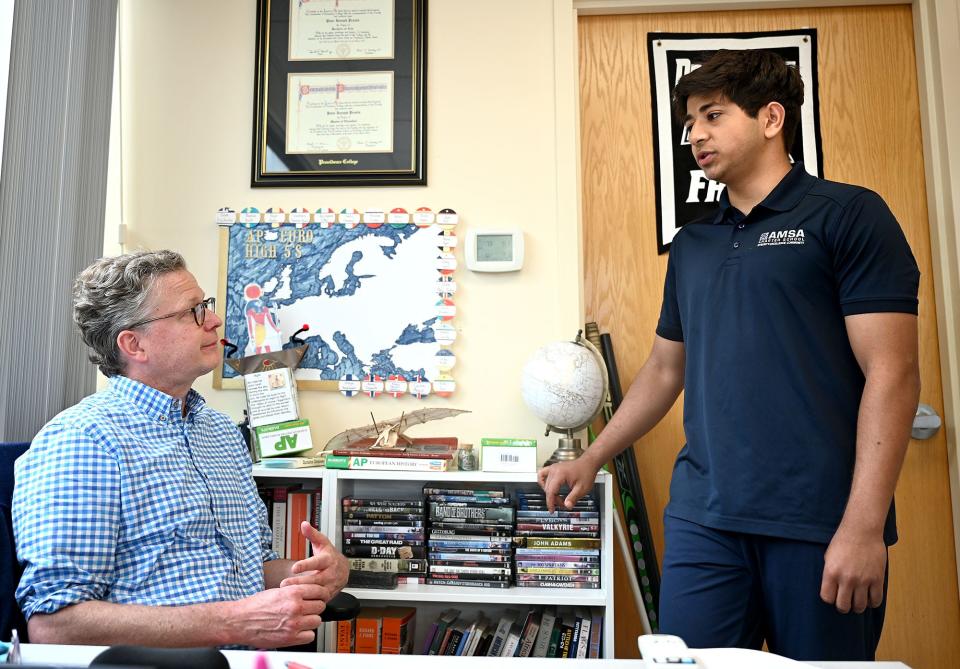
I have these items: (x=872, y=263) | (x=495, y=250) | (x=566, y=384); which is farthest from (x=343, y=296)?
(x=872, y=263)

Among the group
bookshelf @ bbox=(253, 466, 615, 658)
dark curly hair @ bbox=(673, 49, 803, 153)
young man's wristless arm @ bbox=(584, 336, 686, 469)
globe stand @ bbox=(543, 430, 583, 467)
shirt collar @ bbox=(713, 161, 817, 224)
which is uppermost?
dark curly hair @ bbox=(673, 49, 803, 153)

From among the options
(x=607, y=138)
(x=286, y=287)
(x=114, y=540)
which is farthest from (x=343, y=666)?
(x=607, y=138)

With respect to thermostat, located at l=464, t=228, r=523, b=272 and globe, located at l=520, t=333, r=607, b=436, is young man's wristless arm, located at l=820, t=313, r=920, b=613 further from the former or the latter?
thermostat, located at l=464, t=228, r=523, b=272

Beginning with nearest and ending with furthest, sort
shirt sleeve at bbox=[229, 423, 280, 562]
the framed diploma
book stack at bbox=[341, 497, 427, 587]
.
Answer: shirt sleeve at bbox=[229, 423, 280, 562] < book stack at bbox=[341, 497, 427, 587] < the framed diploma

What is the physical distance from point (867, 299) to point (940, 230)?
53.3 inches

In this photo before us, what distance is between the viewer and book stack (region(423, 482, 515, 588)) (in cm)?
196

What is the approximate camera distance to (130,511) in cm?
127

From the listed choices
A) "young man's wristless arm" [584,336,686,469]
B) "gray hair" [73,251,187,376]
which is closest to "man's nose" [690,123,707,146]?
"young man's wristless arm" [584,336,686,469]

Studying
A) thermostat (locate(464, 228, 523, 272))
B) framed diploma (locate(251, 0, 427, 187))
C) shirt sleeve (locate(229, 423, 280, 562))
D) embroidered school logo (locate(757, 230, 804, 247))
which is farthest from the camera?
framed diploma (locate(251, 0, 427, 187))

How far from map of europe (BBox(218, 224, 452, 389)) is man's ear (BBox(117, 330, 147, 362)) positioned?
84cm

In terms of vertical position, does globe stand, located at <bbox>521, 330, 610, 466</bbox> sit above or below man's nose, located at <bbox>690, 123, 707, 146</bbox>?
below

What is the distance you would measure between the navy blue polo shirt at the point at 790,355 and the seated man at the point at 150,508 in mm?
796

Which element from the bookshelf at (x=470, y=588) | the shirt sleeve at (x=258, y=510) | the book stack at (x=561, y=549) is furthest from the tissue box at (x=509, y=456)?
the shirt sleeve at (x=258, y=510)

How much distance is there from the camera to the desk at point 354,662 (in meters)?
0.78
